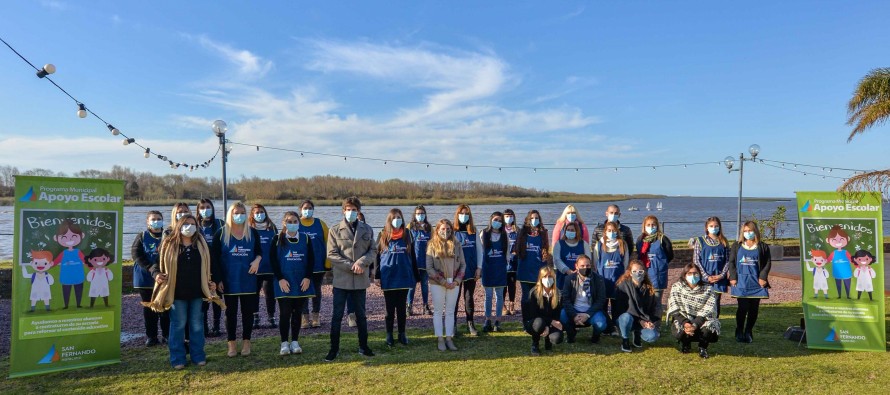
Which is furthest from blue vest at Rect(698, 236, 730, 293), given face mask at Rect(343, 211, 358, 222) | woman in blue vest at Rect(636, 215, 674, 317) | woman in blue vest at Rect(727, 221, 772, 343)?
face mask at Rect(343, 211, 358, 222)

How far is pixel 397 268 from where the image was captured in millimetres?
5785

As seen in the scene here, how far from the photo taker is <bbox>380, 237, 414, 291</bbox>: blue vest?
5789 millimetres

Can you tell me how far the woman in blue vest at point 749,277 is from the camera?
20.1 ft

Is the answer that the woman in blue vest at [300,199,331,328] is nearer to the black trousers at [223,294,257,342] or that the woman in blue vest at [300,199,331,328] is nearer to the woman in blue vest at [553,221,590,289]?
the black trousers at [223,294,257,342]

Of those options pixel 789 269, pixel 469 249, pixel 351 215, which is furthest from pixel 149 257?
pixel 789 269

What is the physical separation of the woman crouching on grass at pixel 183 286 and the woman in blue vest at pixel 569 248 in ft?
12.9

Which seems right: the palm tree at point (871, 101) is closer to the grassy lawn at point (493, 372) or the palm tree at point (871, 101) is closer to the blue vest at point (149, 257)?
the grassy lawn at point (493, 372)

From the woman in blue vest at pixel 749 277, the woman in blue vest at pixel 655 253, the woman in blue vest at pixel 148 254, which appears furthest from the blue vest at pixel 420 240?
the woman in blue vest at pixel 749 277

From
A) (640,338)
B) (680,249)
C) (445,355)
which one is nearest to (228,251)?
(445,355)

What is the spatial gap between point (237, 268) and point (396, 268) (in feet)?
5.38

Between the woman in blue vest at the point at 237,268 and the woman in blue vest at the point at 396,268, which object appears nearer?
the woman in blue vest at the point at 237,268

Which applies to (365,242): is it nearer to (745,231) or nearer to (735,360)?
(735,360)

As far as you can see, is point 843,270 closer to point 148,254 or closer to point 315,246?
point 315,246

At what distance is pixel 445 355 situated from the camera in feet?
18.1
